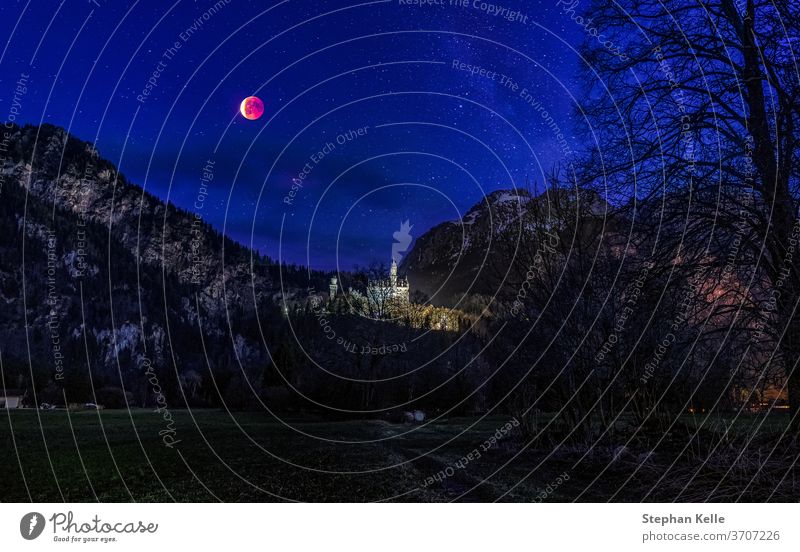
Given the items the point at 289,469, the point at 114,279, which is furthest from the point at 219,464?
the point at 114,279

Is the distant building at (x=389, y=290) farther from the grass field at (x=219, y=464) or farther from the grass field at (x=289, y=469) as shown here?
the grass field at (x=289, y=469)

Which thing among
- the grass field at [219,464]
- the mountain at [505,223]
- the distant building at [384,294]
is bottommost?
the grass field at [219,464]

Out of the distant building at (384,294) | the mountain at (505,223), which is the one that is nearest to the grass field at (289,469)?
the mountain at (505,223)

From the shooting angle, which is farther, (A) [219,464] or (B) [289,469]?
(A) [219,464]

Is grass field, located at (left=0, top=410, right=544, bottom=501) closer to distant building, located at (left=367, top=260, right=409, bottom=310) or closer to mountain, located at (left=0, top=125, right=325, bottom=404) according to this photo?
distant building, located at (left=367, top=260, right=409, bottom=310)

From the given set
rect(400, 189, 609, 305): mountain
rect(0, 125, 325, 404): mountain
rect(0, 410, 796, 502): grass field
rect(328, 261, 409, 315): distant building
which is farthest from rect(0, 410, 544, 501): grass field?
rect(0, 125, 325, 404): mountain

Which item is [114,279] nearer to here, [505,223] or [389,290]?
[389,290]

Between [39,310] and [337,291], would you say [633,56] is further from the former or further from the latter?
[39,310]

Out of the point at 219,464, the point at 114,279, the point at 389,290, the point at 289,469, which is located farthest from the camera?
the point at 114,279
